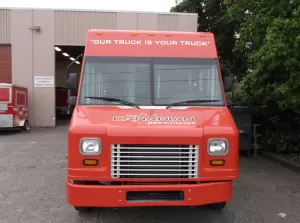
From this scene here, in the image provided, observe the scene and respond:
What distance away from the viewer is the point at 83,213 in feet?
16.9

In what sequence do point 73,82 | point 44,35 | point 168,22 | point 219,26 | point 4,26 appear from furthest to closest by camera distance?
point 219,26 → point 168,22 → point 44,35 → point 4,26 → point 73,82

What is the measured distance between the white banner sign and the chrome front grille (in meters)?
15.8

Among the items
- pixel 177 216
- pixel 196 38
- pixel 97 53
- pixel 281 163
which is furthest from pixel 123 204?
pixel 281 163

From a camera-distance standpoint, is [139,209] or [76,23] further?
[76,23]

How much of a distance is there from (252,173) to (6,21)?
623 inches

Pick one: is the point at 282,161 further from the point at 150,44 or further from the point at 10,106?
the point at 10,106

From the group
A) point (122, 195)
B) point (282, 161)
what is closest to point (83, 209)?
point (122, 195)

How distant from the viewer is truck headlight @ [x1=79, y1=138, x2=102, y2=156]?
4.16m

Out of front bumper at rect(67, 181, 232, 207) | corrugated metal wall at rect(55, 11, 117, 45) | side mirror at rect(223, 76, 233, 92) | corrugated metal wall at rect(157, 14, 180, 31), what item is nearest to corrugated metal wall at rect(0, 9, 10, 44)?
corrugated metal wall at rect(55, 11, 117, 45)

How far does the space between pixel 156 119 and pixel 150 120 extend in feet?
0.29

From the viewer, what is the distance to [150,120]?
4.43 metres

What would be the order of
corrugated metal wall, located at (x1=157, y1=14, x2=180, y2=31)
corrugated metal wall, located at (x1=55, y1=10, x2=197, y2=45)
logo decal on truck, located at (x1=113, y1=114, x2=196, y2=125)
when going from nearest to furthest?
logo decal on truck, located at (x1=113, y1=114, x2=196, y2=125) → corrugated metal wall, located at (x1=55, y1=10, x2=197, y2=45) → corrugated metal wall, located at (x1=157, y1=14, x2=180, y2=31)

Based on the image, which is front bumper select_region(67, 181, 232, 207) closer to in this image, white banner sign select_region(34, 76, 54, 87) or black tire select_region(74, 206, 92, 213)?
black tire select_region(74, 206, 92, 213)

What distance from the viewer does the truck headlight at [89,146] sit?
13.6 ft
